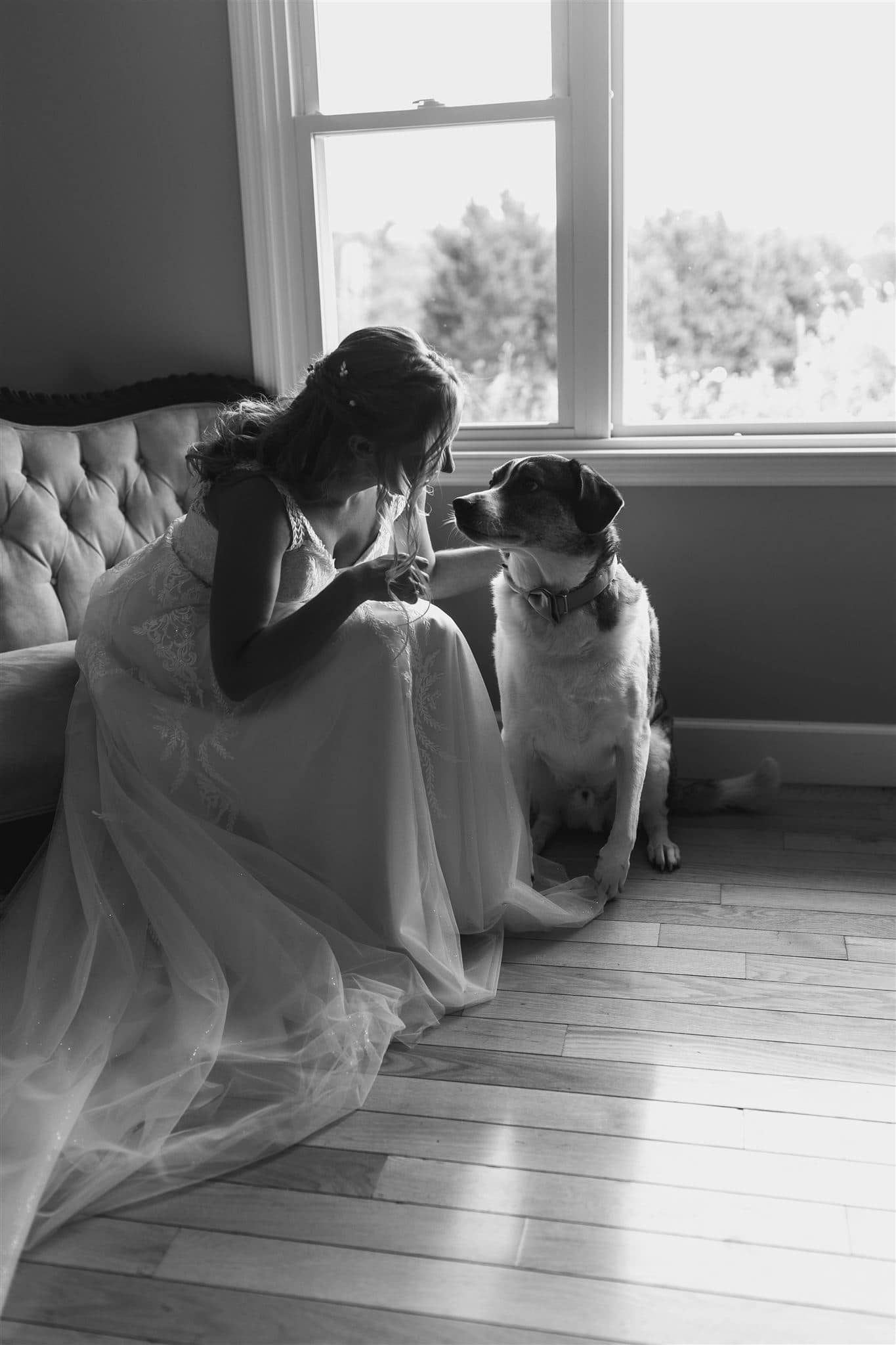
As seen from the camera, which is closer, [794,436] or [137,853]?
[137,853]

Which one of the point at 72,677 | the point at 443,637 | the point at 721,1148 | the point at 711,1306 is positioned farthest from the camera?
the point at 72,677

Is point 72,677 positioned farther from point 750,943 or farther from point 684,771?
point 684,771

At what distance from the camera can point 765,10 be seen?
258 centimetres

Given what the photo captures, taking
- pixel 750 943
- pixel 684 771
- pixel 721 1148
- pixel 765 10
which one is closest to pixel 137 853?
pixel 721 1148

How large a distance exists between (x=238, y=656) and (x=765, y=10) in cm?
210

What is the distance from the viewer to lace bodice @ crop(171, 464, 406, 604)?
1810mm

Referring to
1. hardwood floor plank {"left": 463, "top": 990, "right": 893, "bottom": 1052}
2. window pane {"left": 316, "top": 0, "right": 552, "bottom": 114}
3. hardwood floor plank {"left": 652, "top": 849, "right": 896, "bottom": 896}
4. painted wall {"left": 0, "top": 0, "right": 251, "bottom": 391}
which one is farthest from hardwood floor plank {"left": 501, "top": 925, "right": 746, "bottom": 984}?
window pane {"left": 316, "top": 0, "right": 552, "bottom": 114}

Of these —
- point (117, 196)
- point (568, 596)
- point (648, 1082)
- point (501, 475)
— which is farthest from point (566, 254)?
point (648, 1082)

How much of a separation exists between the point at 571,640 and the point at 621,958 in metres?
Answer: 0.62

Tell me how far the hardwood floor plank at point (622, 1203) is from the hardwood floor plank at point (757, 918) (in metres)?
0.77

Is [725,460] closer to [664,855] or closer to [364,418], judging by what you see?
[664,855]

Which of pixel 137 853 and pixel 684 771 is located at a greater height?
pixel 137 853

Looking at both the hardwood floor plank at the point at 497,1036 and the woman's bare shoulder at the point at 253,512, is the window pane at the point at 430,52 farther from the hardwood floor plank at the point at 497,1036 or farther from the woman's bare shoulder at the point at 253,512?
the hardwood floor plank at the point at 497,1036

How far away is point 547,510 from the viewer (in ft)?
6.79
